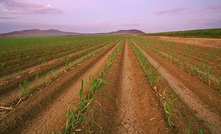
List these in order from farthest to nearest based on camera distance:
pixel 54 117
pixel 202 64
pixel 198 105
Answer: pixel 202 64, pixel 198 105, pixel 54 117

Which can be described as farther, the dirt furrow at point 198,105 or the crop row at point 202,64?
the crop row at point 202,64

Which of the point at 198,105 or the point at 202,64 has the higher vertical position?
the point at 202,64

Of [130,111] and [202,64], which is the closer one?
[130,111]

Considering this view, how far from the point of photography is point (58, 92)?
446cm

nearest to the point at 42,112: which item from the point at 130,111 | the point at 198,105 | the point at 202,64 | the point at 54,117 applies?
the point at 54,117

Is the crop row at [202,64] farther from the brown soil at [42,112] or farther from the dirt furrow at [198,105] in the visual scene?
the brown soil at [42,112]

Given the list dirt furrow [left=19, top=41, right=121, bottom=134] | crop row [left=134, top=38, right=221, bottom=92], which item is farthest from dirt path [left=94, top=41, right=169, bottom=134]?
crop row [left=134, top=38, right=221, bottom=92]

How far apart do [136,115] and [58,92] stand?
2626 mm

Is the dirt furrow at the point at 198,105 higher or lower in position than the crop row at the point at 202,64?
lower

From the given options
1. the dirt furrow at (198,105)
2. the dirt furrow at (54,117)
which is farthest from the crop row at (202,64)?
the dirt furrow at (54,117)

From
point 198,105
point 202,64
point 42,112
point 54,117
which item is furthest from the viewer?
point 202,64

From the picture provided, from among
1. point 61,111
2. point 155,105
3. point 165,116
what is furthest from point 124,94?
point 61,111

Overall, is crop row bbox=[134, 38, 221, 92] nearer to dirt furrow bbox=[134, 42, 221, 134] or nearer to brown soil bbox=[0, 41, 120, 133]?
dirt furrow bbox=[134, 42, 221, 134]

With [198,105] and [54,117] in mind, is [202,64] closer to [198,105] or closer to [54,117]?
[198,105]
